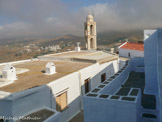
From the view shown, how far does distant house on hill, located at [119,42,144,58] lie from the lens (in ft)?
86.1

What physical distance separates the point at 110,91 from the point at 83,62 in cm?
655

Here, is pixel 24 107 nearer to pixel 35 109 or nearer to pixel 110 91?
pixel 35 109

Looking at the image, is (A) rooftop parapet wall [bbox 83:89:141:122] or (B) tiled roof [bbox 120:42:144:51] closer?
(A) rooftop parapet wall [bbox 83:89:141:122]

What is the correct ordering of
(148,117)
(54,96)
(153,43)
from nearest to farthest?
(148,117) < (153,43) < (54,96)

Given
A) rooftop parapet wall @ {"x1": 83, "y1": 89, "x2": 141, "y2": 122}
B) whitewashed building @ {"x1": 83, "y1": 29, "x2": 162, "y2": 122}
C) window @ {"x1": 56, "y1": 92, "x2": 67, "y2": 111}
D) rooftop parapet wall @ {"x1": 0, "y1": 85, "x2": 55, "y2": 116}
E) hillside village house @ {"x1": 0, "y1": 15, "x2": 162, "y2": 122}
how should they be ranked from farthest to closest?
window @ {"x1": 56, "y1": 92, "x2": 67, "y2": 111}, rooftop parapet wall @ {"x1": 0, "y1": 85, "x2": 55, "y2": 116}, hillside village house @ {"x1": 0, "y1": 15, "x2": 162, "y2": 122}, whitewashed building @ {"x1": 83, "y1": 29, "x2": 162, "y2": 122}, rooftop parapet wall @ {"x1": 83, "y1": 89, "x2": 141, "y2": 122}

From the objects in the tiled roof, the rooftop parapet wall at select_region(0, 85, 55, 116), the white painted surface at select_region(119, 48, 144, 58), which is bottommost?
the rooftop parapet wall at select_region(0, 85, 55, 116)

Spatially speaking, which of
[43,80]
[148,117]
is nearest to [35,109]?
[43,80]

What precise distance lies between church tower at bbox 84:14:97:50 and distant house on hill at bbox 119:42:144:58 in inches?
335

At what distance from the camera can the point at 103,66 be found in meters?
12.7

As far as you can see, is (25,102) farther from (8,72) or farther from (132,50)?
(132,50)

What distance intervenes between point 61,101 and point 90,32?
47.1ft

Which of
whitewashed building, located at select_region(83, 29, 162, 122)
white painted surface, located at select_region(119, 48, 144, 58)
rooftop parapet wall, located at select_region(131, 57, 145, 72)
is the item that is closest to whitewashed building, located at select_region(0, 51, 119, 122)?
whitewashed building, located at select_region(83, 29, 162, 122)

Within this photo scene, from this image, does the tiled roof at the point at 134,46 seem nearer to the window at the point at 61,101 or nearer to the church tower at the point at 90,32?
the church tower at the point at 90,32

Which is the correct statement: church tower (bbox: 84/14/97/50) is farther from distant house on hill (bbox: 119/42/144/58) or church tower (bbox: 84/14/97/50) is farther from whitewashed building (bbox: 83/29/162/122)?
whitewashed building (bbox: 83/29/162/122)
